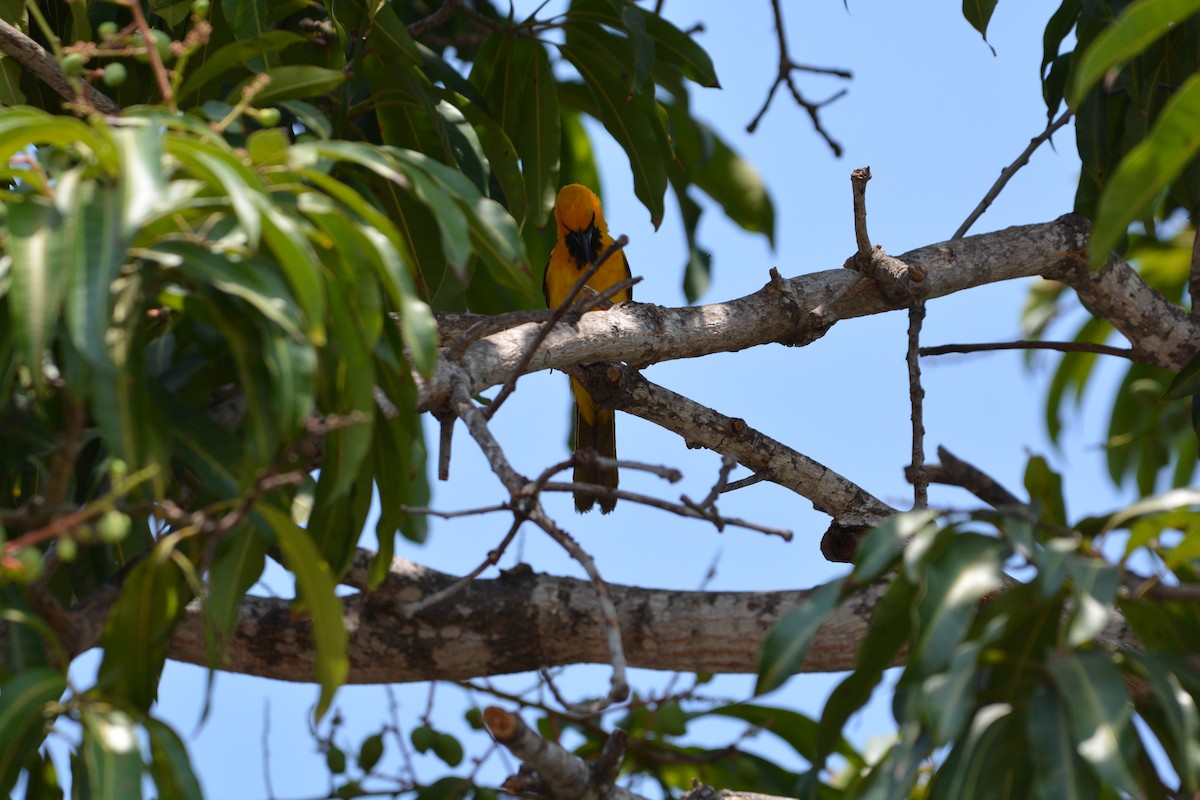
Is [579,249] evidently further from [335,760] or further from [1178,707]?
[1178,707]

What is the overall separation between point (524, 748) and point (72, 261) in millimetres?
957

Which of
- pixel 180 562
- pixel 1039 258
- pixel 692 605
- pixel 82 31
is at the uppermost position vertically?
pixel 1039 258

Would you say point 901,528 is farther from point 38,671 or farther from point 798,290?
point 798,290

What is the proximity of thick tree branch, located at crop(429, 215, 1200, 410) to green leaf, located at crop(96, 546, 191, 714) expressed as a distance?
85 cm

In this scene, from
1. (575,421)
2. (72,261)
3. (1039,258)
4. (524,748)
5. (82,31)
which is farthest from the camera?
(575,421)

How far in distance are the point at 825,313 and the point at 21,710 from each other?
2.07 metres

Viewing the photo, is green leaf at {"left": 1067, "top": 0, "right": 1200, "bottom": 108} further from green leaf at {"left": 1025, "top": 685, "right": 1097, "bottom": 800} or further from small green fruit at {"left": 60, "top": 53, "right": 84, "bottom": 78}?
small green fruit at {"left": 60, "top": 53, "right": 84, "bottom": 78}

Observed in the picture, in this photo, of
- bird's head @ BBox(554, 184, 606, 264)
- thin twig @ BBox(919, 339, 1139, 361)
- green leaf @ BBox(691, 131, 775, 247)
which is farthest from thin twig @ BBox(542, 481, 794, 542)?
bird's head @ BBox(554, 184, 606, 264)

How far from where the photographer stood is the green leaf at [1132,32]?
1383 millimetres

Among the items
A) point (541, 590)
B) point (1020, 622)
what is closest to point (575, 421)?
point (541, 590)

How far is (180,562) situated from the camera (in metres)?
1.43

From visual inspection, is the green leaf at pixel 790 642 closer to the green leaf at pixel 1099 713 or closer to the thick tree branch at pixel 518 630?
the green leaf at pixel 1099 713

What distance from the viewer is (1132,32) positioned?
142 cm

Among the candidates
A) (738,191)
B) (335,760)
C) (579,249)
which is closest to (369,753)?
(335,760)
